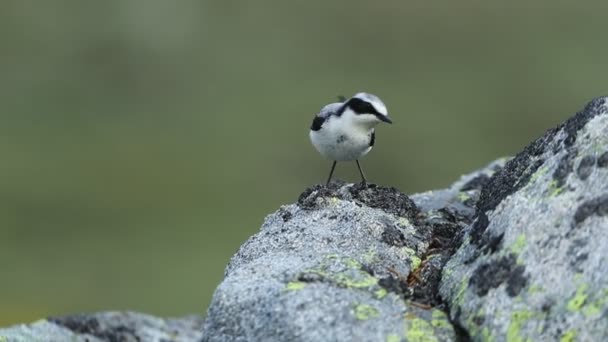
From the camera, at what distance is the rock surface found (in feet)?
26.7

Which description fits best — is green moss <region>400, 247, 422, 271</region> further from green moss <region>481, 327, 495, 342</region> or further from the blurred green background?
the blurred green background

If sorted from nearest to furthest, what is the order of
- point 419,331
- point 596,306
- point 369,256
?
point 596,306
point 419,331
point 369,256

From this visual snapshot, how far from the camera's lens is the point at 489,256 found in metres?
8.88

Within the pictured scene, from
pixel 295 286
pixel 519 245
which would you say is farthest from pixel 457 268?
pixel 295 286

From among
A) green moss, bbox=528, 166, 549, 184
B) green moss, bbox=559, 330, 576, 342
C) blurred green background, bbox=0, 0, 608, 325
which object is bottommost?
green moss, bbox=559, 330, 576, 342

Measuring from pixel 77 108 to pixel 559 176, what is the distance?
72810 mm

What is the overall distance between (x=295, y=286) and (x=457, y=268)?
145 centimetres

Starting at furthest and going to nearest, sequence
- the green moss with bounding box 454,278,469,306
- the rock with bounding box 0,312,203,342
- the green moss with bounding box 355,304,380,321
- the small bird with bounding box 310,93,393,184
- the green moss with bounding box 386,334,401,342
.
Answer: the small bird with bounding box 310,93,393,184 → the rock with bounding box 0,312,203,342 → the green moss with bounding box 454,278,469,306 → the green moss with bounding box 355,304,380,321 → the green moss with bounding box 386,334,401,342

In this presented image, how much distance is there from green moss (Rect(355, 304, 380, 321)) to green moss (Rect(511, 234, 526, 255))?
3.94ft

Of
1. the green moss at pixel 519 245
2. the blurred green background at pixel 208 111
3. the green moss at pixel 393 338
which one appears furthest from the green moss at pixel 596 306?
the blurred green background at pixel 208 111

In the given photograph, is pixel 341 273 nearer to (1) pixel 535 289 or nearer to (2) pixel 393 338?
(2) pixel 393 338

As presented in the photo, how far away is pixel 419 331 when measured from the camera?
27.9 feet

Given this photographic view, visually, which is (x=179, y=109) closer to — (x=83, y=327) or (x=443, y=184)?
(x=443, y=184)

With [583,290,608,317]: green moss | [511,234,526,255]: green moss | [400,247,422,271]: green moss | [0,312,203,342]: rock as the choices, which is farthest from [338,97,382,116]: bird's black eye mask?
[583,290,608,317]: green moss
